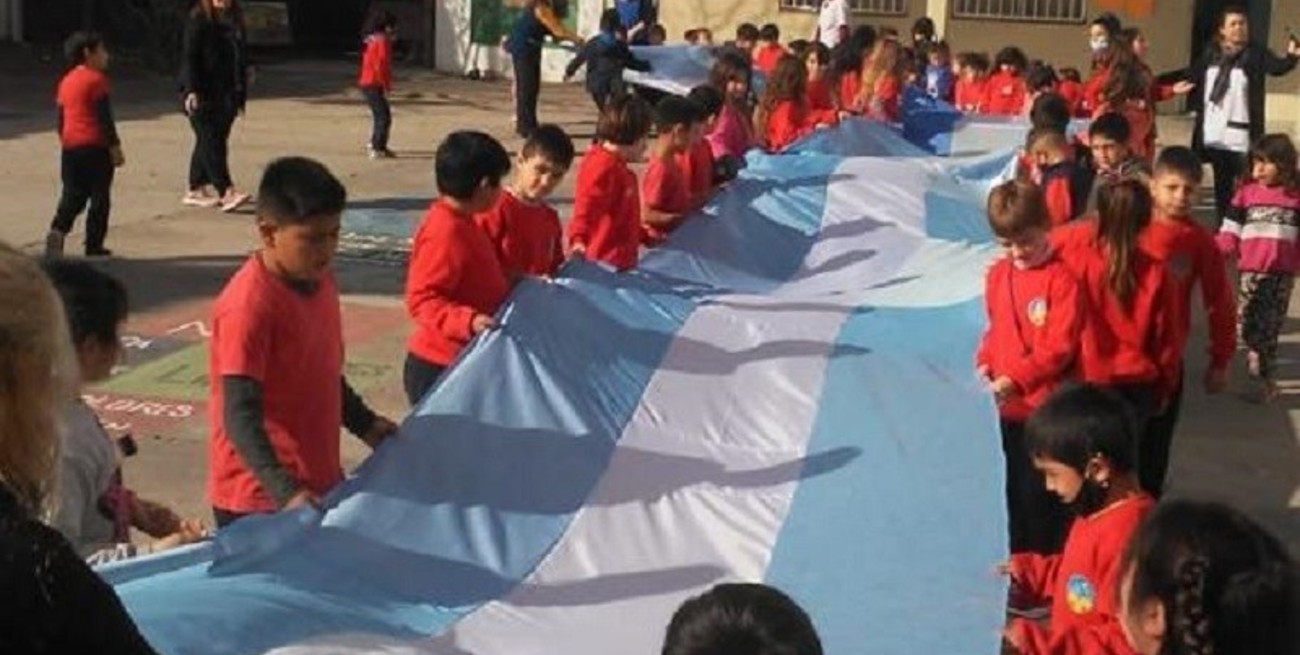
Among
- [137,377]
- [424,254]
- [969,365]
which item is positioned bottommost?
[137,377]

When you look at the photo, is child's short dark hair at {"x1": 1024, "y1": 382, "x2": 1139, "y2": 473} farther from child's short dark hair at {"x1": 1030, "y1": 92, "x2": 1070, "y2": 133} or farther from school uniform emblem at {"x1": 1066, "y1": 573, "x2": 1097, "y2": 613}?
child's short dark hair at {"x1": 1030, "y1": 92, "x2": 1070, "y2": 133}

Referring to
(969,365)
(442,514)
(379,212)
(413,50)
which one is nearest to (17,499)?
(442,514)

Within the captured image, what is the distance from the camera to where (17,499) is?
2.09 m

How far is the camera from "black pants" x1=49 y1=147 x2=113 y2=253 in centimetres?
1094

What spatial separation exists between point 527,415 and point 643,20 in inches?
626

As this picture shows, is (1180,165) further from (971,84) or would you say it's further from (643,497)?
(971,84)

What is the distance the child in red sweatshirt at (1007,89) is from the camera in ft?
48.1

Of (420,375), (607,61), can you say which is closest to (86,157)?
(420,375)

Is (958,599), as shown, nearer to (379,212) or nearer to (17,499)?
(17,499)

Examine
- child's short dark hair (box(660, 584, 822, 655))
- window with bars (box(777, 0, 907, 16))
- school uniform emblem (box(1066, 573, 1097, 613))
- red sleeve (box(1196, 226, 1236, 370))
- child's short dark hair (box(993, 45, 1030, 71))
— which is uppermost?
window with bars (box(777, 0, 907, 16))

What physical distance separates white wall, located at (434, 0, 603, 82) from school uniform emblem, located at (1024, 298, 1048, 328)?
2068 cm

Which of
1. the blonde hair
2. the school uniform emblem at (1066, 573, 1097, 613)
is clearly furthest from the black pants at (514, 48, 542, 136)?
the blonde hair

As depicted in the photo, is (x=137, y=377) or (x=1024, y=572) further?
(x=137, y=377)

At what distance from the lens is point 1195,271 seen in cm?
626
